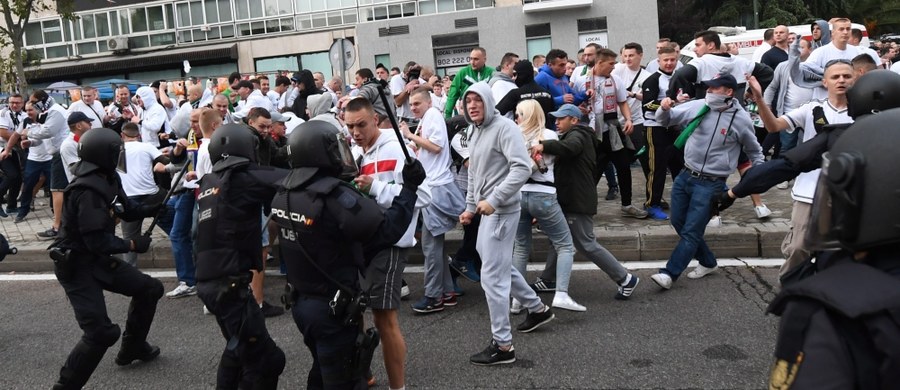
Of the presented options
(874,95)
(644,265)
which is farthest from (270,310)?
(874,95)

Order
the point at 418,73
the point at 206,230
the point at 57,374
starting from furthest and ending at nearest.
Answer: the point at 418,73, the point at 57,374, the point at 206,230

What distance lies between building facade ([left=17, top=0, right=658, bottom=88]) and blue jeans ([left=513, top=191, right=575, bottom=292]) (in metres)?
24.8

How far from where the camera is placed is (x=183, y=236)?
7023 mm

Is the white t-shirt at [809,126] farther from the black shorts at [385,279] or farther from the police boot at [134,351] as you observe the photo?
the police boot at [134,351]

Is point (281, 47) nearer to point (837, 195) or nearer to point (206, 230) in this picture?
point (206, 230)

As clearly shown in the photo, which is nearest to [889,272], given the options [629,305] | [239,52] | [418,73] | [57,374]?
[629,305]

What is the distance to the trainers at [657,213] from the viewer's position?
8006 millimetres

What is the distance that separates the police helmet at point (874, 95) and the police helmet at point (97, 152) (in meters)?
4.27

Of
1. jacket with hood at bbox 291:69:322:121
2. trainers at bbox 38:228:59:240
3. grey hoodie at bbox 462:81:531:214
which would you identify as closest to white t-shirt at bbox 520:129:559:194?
grey hoodie at bbox 462:81:531:214

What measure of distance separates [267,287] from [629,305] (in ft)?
11.2

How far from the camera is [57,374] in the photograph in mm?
5254

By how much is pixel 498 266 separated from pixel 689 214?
78.1 inches

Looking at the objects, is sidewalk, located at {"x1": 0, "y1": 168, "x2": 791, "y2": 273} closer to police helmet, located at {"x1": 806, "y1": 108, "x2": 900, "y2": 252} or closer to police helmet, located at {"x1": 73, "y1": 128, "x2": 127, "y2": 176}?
police helmet, located at {"x1": 73, "y1": 128, "x2": 127, "y2": 176}

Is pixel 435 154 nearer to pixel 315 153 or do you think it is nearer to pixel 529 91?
pixel 529 91
